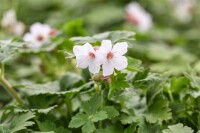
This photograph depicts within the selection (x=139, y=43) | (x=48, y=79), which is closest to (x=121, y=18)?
(x=139, y=43)

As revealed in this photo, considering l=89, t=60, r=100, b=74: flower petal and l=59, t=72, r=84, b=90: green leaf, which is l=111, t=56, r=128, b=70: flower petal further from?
l=59, t=72, r=84, b=90: green leaf

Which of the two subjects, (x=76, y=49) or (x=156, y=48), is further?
(x=156, y=48)

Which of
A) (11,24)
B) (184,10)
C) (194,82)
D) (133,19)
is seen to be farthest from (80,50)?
(184,10)

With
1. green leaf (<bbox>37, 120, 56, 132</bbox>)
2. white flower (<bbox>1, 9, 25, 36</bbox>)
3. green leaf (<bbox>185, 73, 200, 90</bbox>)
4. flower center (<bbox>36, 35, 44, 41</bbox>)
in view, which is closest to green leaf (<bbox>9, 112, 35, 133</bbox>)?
green leaf (<bbox>37, 120, 56, 132</bbox>)

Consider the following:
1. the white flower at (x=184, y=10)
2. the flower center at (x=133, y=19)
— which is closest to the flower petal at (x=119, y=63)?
the flower center at (x=133, y=19)

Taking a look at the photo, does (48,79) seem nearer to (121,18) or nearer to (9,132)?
(9,132)

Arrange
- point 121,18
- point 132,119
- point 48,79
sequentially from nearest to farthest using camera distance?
point 132,119
point 48,79
point 121,18
